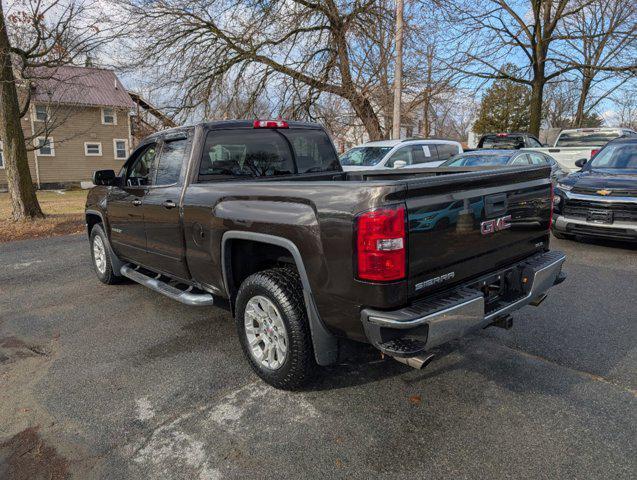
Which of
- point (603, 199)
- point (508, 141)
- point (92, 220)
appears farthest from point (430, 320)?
point (508, 141)

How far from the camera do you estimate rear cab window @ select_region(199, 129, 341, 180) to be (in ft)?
13.2

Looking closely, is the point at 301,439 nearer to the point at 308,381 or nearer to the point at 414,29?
the point at 308,381

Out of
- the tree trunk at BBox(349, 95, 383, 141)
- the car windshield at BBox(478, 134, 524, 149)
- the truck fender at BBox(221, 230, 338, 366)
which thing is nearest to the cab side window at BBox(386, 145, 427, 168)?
the tree trunk at BBox(349, 95, 383, 141)

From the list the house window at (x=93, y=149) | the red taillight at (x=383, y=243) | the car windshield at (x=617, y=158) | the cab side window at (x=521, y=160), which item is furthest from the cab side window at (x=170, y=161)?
the house window at (x=93, y=149)

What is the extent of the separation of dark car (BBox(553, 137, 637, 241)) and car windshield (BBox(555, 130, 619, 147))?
25.3 ft

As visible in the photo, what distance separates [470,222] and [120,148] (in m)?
33.1

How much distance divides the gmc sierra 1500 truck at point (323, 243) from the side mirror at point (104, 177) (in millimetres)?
677

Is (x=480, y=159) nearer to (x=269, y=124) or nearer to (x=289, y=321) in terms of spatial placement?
(x=269, y=124)

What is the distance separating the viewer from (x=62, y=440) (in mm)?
2727

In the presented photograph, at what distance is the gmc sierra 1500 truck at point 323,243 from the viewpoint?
98.4 inches

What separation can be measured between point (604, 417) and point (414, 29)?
553 inches

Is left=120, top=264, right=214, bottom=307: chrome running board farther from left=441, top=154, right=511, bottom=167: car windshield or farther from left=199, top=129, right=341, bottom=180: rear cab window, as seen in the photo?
left=441, top=154, right=511, bottom=167: car windshield

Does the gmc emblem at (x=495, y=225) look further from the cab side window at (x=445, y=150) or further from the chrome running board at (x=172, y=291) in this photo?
the cab side window at (x=445, y=150)

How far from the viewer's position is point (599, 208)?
684cm
